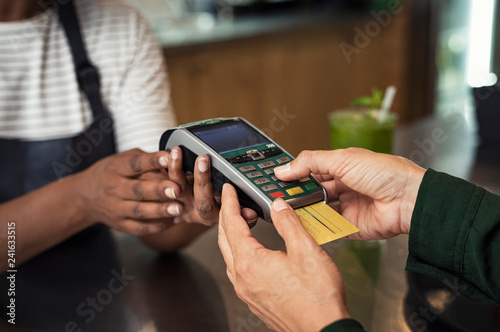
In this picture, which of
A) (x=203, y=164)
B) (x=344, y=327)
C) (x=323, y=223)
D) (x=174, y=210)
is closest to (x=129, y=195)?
(x=174, y=210)

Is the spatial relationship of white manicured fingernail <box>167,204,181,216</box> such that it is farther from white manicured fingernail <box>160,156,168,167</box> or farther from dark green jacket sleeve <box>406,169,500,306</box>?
dark green jacket sleeve <box>406,169,500,306</box>

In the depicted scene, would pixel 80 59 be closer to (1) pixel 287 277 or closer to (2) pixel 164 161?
(2) pixel 164 161

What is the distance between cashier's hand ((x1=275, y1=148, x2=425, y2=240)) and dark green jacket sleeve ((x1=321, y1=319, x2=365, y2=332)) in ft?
0.70

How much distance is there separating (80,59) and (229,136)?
19.5 inches

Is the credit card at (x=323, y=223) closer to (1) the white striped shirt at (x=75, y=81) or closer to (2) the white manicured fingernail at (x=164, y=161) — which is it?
(2) the white manicured fingernail at (x=164, y=161)

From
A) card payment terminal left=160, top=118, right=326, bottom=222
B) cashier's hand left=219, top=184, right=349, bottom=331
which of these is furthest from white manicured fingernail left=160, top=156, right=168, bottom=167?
cashier's hand left=219, top=184, right=349, bottom=331

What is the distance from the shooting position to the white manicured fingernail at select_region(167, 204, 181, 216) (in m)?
0.78

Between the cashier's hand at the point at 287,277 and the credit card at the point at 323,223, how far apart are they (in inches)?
1.0

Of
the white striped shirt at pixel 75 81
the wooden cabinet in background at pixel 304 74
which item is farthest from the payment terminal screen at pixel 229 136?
the wooden cabinet in background at pixel 304 74

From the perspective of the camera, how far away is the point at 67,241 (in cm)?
88

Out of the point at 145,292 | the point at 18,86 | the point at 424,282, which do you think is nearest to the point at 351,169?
the point at 424,282

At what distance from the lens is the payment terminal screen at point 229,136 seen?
67 centimetres

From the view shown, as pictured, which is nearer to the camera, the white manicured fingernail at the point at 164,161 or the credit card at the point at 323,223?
the credit card at the point at 323,223

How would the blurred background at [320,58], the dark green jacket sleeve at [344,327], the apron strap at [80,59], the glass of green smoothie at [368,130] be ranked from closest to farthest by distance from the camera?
the dark green jacket sleeve at [344,327]
the glass of green smoothie at [368,130]
the apron strap at [80,59]
the blurred background at [320,58]
